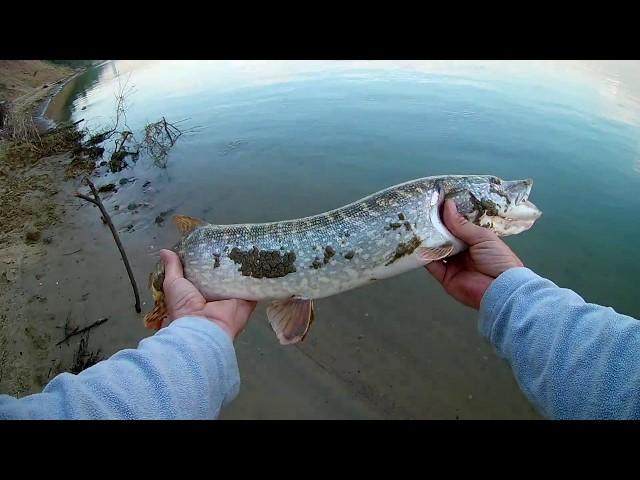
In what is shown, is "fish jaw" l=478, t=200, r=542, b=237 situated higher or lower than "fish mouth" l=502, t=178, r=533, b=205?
lower

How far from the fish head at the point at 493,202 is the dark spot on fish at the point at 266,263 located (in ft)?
5.02

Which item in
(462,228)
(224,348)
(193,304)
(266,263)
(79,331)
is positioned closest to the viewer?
(224,348)

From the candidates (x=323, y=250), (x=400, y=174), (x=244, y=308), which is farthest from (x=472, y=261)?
(x=400, y=174)

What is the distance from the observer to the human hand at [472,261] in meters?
2.93

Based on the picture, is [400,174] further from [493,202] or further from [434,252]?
[434,252]

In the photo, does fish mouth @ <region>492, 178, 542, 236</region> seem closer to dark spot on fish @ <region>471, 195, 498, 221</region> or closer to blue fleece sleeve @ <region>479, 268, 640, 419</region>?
dark spot on fish @ <region>471, 195, 498, 221</region>

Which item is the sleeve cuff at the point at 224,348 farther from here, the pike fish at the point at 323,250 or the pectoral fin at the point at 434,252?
the pectoral fin at the point at 434,252

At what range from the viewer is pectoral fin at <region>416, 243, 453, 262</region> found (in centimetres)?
320

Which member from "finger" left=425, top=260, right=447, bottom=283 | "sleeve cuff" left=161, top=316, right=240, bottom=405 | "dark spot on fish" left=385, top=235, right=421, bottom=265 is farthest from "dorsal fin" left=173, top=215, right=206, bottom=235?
"finger" left=425, top=260, right=447, bottom=283

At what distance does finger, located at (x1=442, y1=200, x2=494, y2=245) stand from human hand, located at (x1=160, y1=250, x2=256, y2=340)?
190 cm

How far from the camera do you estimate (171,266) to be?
11.2 feet

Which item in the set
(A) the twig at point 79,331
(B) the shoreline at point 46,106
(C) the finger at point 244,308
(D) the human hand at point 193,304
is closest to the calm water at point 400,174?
(A) the twig at point 79,331

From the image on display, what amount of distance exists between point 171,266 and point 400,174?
5.67 metres
